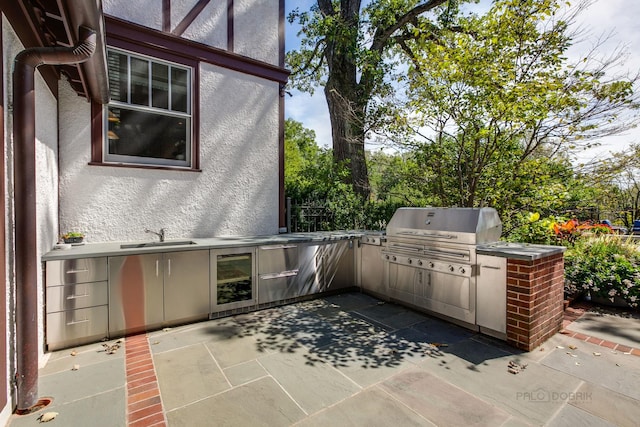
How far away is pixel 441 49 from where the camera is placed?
5.05 meters

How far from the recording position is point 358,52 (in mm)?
8180

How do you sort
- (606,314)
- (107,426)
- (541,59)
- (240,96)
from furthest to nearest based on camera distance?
1. (240,96)
2. (541,59)
3. (606,314)
4. (107,426)

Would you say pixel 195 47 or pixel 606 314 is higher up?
pixel 195 47

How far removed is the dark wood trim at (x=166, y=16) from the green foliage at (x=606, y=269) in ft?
23.7

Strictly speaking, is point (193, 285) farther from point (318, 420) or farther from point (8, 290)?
point (318, 420)

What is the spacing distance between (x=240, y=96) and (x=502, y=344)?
5.30 m

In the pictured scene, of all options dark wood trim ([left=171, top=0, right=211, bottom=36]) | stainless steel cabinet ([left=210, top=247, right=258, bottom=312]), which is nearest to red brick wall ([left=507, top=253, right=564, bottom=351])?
stainless steel cabinet ([left=210, top=247, right=258, bottom=312])

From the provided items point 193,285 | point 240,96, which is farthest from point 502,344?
point 240,96

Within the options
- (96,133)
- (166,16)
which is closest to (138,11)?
(166,16)

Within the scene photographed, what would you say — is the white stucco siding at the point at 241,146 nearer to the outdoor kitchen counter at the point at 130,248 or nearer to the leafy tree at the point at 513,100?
the outdoor kitchen counter at the point at 130,248

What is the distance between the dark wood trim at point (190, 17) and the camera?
4.93 m

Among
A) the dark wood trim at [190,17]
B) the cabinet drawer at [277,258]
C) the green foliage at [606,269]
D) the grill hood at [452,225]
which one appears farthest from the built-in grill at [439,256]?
the dark wood trim at [190,17]

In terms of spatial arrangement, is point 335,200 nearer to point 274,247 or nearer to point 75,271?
point 274,247

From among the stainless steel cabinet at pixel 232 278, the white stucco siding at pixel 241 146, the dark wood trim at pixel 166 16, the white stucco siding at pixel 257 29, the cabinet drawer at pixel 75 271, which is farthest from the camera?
the white stucco siding at pixel 257 29
